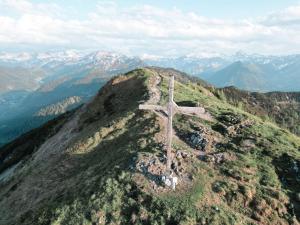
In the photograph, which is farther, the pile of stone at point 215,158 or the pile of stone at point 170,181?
the pile of stone at point 215,158

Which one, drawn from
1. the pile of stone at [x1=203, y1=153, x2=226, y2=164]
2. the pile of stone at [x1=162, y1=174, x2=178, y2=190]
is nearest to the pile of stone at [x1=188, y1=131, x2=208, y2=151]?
the pile of stone at [x1=203, y1=153, x2=226, y2=164]

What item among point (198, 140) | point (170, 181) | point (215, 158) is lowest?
point (215, 158)

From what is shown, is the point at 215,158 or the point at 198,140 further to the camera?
the point at 198,140

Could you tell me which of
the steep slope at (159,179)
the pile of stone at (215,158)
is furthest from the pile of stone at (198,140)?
the pile of stone at (215,158)

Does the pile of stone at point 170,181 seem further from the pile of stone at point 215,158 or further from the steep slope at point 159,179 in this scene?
the pile of stone at point 215,158

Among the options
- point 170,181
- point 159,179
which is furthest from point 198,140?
point 170,181

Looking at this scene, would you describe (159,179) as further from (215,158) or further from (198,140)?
(198,140)

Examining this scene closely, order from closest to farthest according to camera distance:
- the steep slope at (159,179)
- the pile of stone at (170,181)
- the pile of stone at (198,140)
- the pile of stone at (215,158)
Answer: the steep slope at (159,179) → the pile of stone at (170,181) → the pile of stone at (215,158) → the pile of stone at (198,140)

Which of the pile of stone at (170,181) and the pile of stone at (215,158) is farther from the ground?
the pile of stone at (170,181)

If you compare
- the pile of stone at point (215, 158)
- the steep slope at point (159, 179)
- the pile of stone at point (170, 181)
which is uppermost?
the pile of stone at point (170, 181)
